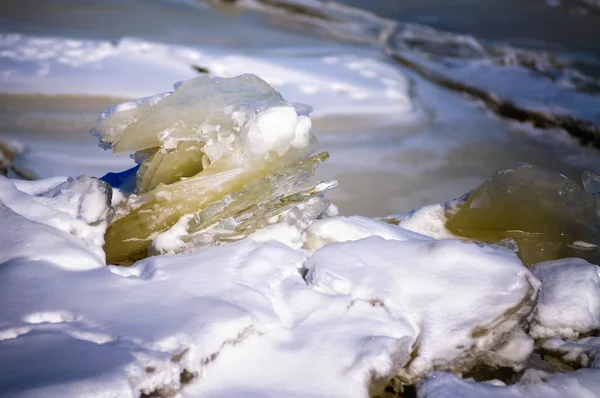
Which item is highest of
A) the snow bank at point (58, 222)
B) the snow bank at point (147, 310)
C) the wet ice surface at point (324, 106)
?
the snow bank at point (58, 222)

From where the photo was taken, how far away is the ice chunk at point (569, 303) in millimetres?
1680

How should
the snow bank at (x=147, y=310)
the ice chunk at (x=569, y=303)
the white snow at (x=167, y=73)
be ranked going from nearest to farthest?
the snow bank at (x=147, y=310), the ice chunk at (x=569, y=303), the white snow at (x=167, y=73)

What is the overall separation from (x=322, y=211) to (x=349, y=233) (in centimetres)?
20

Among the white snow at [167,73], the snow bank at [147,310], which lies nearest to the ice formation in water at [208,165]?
the snow bank at [147,310]

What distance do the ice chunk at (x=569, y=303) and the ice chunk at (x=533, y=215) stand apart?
28 centimetres

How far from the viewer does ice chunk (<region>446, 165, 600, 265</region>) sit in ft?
7.00

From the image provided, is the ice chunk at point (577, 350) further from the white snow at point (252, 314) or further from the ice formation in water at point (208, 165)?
the ice formation in water at point (208, 165)

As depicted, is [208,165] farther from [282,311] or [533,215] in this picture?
[533,215]

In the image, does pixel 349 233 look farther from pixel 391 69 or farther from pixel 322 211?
pixel 391 69

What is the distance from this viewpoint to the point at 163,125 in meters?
1.92

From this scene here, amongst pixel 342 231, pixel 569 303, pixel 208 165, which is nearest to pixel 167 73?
pixel 208 165

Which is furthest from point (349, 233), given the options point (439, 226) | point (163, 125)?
point (163, 125)

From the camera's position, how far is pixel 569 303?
172 cm

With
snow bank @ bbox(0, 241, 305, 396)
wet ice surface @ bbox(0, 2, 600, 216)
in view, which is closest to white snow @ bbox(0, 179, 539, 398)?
snow bank @ bbox(0, 241, 305, 396)
